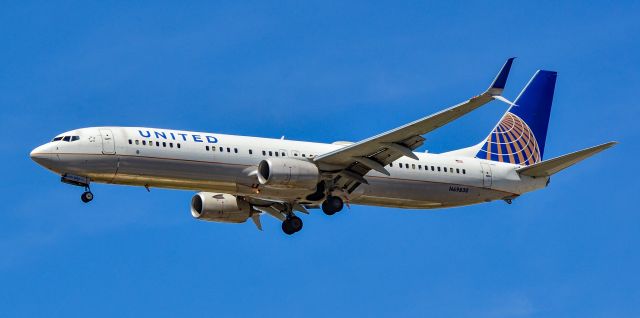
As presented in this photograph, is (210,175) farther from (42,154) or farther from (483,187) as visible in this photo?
(483,187)

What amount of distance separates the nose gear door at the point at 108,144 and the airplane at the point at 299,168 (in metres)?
0.04

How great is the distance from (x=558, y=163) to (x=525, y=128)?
7.83 meters

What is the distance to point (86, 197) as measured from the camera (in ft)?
179

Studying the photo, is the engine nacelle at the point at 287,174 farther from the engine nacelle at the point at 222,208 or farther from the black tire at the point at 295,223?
the engine nacelle at the point at 222,208

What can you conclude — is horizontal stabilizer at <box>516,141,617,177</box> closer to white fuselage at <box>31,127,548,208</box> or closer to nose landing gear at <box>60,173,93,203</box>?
white fuselage at <box>31,127,548,208</box>

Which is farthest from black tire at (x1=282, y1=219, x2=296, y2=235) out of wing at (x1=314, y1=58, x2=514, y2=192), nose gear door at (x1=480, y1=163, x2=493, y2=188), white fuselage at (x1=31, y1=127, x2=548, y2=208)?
nose gear door at (x1=480, y1=163, x2=493, y2=188)

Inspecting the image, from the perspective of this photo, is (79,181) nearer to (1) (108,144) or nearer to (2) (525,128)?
(1) (108,144)

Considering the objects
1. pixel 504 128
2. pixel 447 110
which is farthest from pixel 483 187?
pixel 447 110

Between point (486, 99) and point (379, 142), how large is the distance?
273 inches

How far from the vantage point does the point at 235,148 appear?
2224 inches

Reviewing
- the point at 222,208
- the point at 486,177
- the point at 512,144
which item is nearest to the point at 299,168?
the point at 222,208

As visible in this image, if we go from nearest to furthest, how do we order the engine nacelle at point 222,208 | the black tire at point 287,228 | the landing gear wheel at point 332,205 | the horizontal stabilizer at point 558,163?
the horizontal stabilizer at point 558,163, the landing gear wheel at point 332,205, the black tire at point 287,228, the engine nacelle at point 222,208

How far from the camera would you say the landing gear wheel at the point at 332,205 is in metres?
58.2

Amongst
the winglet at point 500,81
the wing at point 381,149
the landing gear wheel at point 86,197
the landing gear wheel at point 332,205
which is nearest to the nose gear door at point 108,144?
the landing gear wheel at point 86,197
